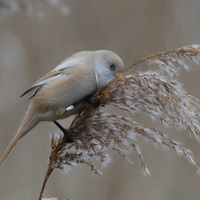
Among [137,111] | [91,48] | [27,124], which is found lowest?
[91,48]

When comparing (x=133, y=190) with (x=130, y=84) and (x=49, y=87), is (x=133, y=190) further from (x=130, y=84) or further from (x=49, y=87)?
(x=130, y=84)

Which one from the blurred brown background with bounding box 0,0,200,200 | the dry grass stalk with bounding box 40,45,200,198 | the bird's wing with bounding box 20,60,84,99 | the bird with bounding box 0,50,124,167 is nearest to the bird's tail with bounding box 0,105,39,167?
the bird with bounding box 0,50,124,167

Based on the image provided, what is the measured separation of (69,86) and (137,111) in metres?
0.63

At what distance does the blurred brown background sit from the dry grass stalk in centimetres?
217

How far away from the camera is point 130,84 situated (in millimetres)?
2096

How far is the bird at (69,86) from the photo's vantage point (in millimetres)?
2527

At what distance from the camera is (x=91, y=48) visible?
488cm

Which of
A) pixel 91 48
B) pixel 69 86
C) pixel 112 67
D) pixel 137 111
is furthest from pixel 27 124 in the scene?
pixel 91 48

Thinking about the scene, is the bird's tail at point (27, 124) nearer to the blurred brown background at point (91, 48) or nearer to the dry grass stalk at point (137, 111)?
the dry grass stalk at point (137, 111)

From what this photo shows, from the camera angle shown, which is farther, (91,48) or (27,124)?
(91,48)

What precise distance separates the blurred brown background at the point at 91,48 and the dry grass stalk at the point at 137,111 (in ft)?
7.12

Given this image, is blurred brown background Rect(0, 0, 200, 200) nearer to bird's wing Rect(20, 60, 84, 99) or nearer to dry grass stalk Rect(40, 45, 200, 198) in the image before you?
bird's wing Rect(20, 60, 84, 99)

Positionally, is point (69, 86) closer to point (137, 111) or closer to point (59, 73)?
point (59, 73)

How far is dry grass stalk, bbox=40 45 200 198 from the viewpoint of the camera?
2.04 meters
